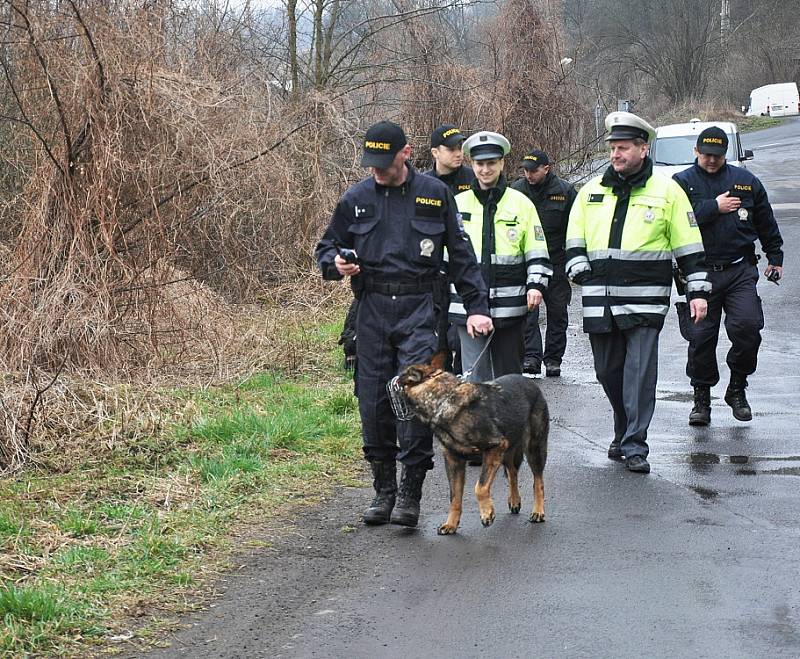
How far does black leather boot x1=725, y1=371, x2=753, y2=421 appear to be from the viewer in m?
8.91

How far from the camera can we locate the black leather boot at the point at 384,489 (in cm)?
643

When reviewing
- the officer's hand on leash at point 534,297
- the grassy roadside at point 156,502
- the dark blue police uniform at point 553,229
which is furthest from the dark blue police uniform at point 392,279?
the dark blue police uniform at point 553,229

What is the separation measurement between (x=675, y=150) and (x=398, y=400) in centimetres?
1799

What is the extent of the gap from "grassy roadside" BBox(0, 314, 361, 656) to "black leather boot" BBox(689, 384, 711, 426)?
2653 mm

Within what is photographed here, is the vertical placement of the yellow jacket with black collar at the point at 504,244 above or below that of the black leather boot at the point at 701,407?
above

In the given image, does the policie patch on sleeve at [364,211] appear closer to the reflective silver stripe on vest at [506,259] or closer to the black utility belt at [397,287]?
the black utility belt at [397,287]

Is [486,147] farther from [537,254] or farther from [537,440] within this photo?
[537,440]

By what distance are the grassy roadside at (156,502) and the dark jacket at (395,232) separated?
1.59m

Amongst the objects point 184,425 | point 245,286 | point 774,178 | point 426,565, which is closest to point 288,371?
point 245,286

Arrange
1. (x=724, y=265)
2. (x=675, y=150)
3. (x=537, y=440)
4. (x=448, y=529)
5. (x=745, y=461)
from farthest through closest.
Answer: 1. (x=675, y=150)
2. (x=724, y=265)
3. (x=745, y=461)
4. (x=537, y=440)
5. (x=448, y=529)

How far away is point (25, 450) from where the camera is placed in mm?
7480

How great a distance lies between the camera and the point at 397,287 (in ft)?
20.5

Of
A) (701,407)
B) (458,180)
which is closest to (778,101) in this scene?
(701,407)

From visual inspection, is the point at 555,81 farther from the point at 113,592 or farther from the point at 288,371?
the point at 113,592
